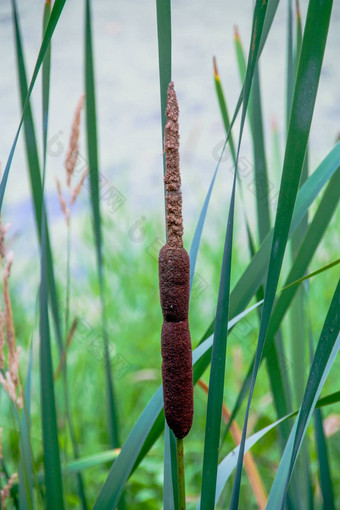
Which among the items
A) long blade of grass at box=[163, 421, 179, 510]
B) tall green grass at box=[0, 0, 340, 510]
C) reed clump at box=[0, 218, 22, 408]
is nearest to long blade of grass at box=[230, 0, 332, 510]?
tall green grass at box=[0, 0, 340, 510]

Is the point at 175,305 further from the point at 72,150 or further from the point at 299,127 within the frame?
the point at 72,150

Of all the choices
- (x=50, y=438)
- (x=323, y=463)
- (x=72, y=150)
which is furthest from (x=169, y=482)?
(x=72, y=150)

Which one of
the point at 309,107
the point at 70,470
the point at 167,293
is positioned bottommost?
the point at 70,470

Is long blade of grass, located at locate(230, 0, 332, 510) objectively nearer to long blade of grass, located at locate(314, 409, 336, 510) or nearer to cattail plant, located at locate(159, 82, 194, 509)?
cattail plant, located at locate(159, 82, 194, 509)

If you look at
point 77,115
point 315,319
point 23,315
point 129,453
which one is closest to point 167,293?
point 129,453

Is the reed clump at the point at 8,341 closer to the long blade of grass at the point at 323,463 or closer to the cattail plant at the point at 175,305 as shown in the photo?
the cattail plant at the point at 175,305

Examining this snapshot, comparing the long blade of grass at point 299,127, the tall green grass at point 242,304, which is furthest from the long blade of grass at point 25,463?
the long blade of grass at point 299,127

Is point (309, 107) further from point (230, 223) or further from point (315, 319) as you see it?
point (315, 319)
